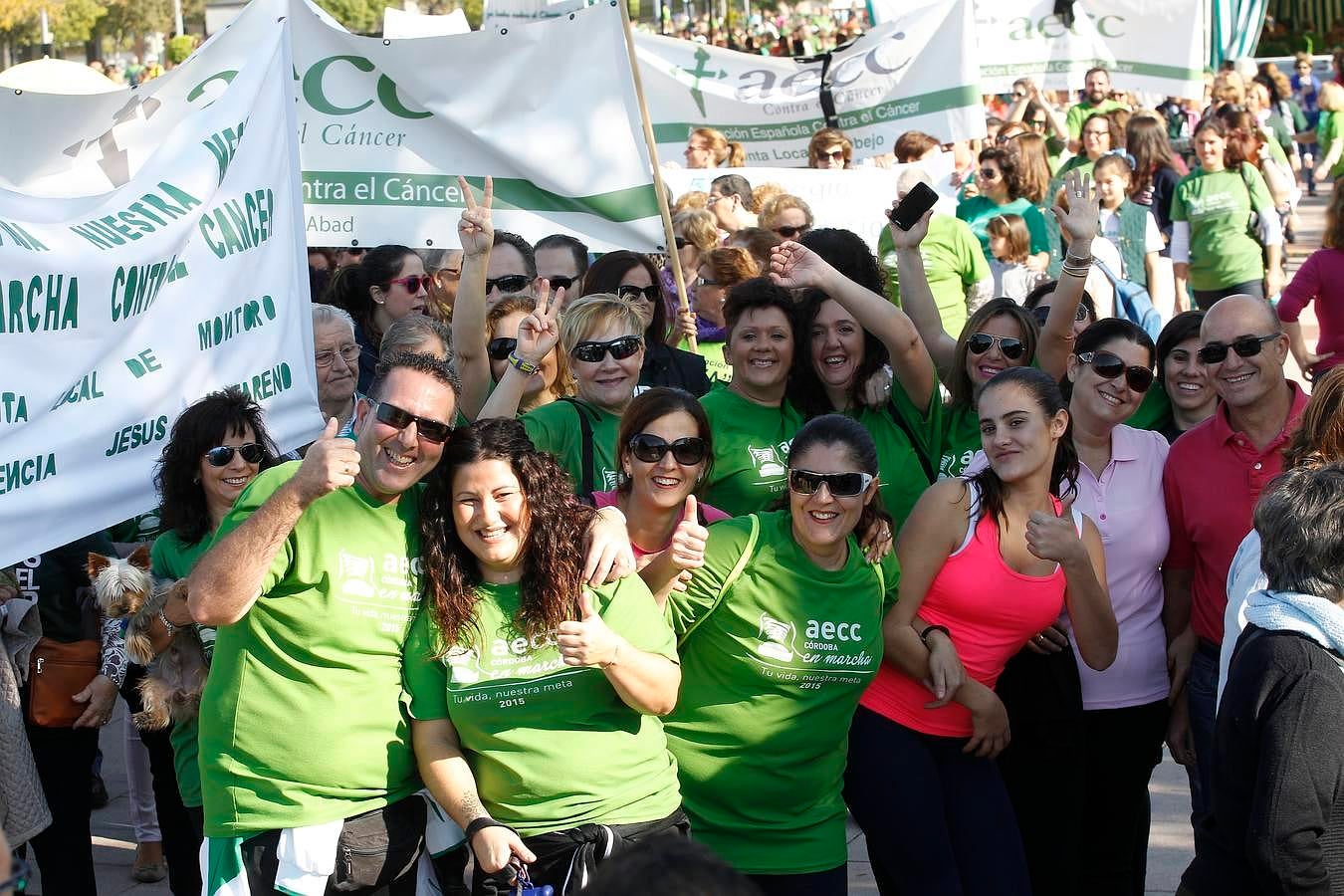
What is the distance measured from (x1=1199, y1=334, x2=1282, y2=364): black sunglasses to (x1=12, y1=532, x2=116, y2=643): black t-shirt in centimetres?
344

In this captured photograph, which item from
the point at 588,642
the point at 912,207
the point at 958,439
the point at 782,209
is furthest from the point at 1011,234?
the point at 588,642

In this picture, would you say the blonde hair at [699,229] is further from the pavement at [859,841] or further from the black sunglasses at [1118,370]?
the black sunglasses at [1118,370]

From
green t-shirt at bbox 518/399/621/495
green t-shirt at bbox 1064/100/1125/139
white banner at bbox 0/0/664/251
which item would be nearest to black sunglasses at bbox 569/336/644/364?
green t-shirt at bbox 518/399/621/495

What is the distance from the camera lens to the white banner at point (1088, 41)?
14.0 meters

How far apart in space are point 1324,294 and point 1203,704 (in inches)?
121

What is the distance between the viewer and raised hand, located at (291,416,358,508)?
10.7ft

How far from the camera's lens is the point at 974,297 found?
794 cm

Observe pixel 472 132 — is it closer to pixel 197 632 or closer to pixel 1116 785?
pixel 197 632

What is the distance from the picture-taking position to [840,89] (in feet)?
36.2

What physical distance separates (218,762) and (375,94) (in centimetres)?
349

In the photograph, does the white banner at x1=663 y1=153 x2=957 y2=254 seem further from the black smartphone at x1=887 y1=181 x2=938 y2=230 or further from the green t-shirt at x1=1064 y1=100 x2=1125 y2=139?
the green t-shirt at x1=1064 y1=100 x2=1125 y2=139

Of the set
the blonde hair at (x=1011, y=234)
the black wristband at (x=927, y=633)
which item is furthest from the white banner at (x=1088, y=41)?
the black wristband at (x=927, y=633)

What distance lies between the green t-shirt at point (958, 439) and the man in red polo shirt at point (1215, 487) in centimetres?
60

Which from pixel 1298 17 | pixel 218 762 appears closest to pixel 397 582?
pixel 218 762
